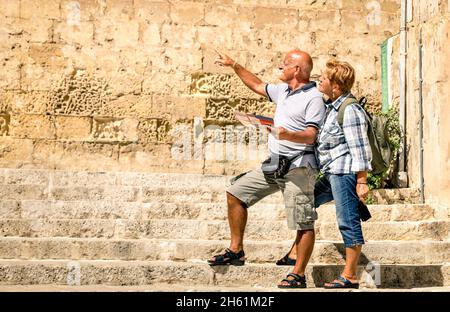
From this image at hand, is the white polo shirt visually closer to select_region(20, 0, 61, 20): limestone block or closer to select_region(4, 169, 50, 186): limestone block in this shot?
select_region(4, 169, 50, 186): limestone block

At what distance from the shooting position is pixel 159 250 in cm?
775

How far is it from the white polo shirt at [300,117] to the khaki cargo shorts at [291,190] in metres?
0.10

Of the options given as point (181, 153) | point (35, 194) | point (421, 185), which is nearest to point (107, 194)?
point (35, 194)

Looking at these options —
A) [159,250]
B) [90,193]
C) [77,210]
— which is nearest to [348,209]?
[159,250]

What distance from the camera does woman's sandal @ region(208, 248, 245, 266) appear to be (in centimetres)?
711

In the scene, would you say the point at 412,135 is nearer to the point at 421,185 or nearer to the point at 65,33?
the point at 421,185

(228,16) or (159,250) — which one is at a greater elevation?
(228,16)

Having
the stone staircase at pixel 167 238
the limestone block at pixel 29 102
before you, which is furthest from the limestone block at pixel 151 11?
the stone staircase at pixel 167 238

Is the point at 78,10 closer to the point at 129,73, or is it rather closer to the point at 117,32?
the point at 117,32

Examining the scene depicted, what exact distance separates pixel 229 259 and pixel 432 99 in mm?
4120

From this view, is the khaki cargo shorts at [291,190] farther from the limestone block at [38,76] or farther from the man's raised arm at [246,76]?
the limestone block at [38,76]

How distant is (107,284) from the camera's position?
6.96 meters

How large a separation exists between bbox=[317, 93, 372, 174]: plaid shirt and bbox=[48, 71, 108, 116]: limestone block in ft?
19.0

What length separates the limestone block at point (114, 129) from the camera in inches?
483
